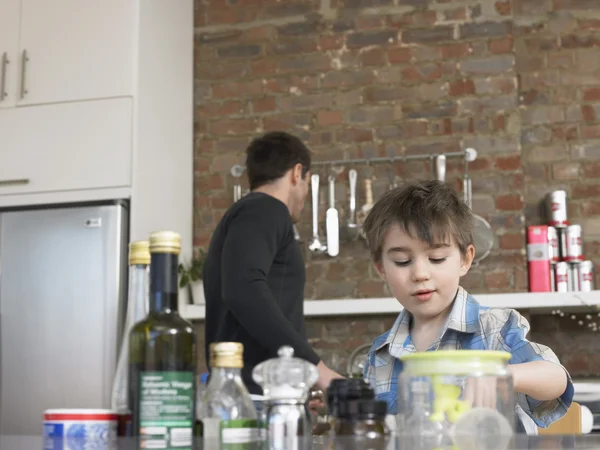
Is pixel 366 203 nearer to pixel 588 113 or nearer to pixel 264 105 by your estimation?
pixel 264 105

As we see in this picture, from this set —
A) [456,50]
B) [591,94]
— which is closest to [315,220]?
[456,50]

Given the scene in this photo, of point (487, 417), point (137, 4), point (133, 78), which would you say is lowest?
point (487, 417)

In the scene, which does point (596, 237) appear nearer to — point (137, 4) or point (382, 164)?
point (382, 164)

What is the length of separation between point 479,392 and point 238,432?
208 millimetres

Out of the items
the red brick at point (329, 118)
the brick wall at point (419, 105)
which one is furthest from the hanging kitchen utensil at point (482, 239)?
the red brick at point (329, 118)

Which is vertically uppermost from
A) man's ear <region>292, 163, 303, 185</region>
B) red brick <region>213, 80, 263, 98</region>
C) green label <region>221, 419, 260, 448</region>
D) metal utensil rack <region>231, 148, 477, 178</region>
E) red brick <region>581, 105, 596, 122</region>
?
red brick <region>213, 80, 263, 98</region>

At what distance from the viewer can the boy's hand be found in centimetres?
69

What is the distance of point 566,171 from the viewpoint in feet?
11.4

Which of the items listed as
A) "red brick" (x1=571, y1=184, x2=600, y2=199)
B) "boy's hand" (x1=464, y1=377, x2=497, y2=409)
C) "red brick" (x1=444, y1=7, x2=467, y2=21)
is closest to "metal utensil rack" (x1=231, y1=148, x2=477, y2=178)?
"red brick" (x1=571, y1=184, x2=600, y2=199)

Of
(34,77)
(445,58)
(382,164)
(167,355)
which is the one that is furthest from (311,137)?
(167,355)

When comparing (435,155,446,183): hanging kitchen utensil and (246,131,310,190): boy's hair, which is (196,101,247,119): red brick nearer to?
(435,155,446,183): hanging kitchen utensil

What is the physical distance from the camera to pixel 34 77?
130 inches

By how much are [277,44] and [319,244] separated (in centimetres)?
87

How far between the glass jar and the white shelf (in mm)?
2432
